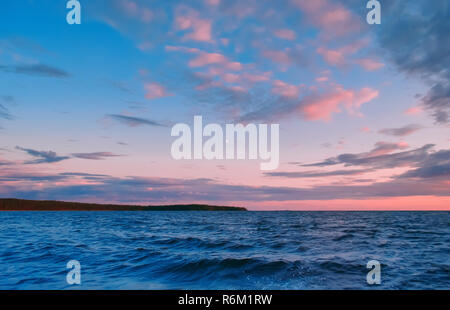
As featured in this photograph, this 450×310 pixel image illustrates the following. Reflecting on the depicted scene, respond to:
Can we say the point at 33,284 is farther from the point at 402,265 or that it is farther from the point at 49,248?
the point at 402,265

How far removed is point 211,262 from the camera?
17.2 m

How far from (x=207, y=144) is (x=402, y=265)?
1278 centimetres
